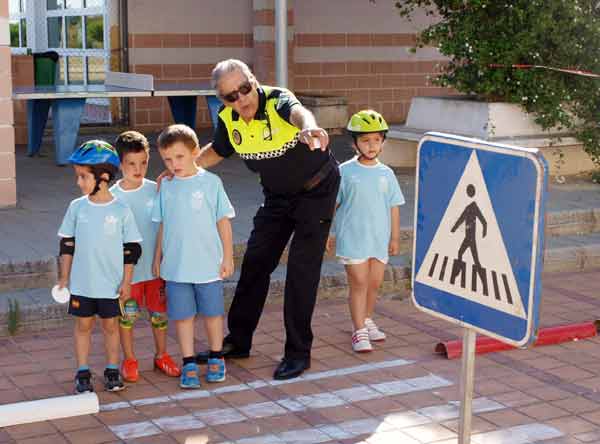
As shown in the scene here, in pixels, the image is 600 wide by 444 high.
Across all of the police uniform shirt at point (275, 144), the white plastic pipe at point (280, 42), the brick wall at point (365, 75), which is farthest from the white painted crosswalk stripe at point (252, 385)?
the brick wall at point (365, 75)

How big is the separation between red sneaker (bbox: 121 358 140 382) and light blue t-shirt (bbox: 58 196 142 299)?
0.50 meters

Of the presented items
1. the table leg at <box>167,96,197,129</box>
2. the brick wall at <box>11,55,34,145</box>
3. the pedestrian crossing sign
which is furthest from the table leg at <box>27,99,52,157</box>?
the pedestrian crossing sign

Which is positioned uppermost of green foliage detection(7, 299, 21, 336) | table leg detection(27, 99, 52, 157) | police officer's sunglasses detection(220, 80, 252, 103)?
police officer's sunglasses detection(220, 80, 252, 103)

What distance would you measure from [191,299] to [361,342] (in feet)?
3.78

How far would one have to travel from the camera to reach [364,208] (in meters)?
5.89

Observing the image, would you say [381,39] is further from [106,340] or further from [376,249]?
[106,340]

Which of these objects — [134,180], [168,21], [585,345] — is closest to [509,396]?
[585,345]

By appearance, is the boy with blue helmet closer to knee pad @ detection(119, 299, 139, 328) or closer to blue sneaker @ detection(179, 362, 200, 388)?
knee pad @ detection(119, 299, 139, 328)

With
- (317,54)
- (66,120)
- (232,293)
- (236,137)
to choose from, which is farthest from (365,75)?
(236,137)

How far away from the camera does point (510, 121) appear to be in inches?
386

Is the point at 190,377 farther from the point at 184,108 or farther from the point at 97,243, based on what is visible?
the point at 184,108

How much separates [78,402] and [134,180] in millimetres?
1202

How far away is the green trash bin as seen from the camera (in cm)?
1307

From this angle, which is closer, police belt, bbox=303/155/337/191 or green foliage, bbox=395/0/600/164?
police belt, bbox=303/155/337/191
